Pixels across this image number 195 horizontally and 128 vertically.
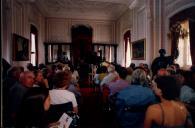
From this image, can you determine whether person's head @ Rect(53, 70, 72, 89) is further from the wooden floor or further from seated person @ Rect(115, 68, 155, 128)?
the wooden floor

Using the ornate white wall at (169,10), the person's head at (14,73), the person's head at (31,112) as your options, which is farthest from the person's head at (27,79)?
the ornate white wall at (169,10)

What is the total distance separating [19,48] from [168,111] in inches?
221

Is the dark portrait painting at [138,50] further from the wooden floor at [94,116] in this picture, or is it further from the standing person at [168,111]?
the standing person at [168,111]

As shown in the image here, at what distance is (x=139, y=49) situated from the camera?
8375 millimetres

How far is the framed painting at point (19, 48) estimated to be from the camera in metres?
6.06

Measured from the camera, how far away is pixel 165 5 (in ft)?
22.4

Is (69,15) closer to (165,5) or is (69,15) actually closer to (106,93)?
(165,5)

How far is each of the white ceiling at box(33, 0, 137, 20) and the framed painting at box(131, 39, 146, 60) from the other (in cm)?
179

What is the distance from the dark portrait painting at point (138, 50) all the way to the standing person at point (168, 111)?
20.5 feet

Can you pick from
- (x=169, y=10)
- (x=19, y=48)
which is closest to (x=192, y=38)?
(x=169, y=10)

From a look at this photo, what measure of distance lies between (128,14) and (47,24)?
4.54 m

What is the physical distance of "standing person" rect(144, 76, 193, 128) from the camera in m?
1.75

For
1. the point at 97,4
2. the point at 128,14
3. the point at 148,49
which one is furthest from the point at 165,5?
the point at 97,4

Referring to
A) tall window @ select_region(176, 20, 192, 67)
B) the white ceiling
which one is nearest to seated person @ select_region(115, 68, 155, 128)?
tall window @ select_region(176, 20, 192, 67)
